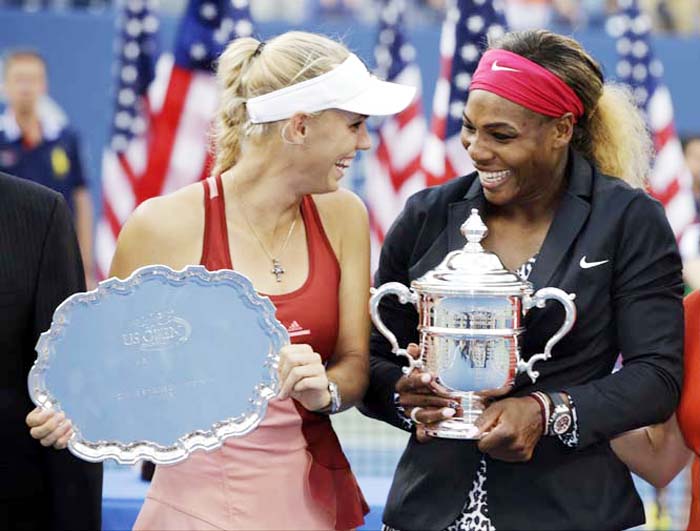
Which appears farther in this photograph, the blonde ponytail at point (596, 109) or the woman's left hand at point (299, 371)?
the blonde ponytail at point (596, 109)

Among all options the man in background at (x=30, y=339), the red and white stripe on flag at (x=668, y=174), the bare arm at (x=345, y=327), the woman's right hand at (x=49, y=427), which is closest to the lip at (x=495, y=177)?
the bare arm at (x=345, y=327)

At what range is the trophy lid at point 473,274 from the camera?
2.79m

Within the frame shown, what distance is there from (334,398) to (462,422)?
302 millimetres

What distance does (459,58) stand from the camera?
655 centimetres

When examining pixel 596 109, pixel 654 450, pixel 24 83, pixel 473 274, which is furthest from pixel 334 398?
pixel 24 83

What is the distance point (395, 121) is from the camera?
912 centimetres

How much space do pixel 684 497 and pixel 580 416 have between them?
4341 mm

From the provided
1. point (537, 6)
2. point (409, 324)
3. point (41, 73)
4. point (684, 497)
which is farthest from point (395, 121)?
point (409, 324)

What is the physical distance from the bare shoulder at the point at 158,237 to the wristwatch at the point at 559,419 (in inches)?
33.0

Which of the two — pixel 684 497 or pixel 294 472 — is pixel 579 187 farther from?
pixel 684 497

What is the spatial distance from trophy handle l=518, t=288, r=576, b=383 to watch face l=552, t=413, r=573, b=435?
0.32 feet

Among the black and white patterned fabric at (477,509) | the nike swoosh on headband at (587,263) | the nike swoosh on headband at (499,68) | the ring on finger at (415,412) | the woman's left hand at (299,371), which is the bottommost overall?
the black and white patterned fabric at (477,509)

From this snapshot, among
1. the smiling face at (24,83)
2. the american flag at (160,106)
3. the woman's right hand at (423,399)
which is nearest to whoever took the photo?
the woman's right hand at (423,399)

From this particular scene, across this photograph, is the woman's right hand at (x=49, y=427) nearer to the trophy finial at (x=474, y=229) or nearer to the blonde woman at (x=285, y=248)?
the blonde woman at (x=285, y=248)
